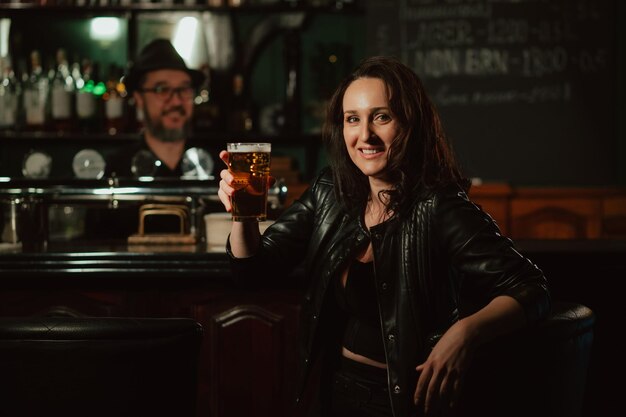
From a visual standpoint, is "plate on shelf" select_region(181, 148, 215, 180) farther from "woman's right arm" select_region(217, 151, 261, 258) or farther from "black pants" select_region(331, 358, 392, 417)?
"black pants" select_region(331, 358, 392, 417)

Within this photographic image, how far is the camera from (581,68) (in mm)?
4898

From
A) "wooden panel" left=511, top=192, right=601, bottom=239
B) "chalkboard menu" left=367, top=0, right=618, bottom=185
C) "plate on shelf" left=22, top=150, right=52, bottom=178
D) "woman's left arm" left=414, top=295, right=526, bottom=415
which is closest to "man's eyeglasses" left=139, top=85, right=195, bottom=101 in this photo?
"plate on shelf" left=22, top=150, right=52, bottom=178

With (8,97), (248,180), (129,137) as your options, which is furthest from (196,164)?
(248,180)

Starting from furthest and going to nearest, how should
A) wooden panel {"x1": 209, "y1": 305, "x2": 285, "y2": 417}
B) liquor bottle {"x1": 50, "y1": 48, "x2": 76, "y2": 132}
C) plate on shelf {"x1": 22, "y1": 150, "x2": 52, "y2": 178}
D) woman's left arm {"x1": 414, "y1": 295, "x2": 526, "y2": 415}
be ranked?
liquor bottle {"x1": 50, "y1": 48, "x2": 76, "y2": 132} → plate on shelf {"x1": 22, "y1": 150, "x2": 52, "y2": 178} → wooden panel {"x1": 209, "y1": 305, "x2": 285, "y2": 417} → woman's left arm {"x1": 414, "y1": 295, "x2": 526, "y2": 415}

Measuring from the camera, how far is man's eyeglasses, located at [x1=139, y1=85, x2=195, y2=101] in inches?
181

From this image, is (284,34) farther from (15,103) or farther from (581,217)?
(581,217)

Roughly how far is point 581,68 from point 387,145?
11.8 feet

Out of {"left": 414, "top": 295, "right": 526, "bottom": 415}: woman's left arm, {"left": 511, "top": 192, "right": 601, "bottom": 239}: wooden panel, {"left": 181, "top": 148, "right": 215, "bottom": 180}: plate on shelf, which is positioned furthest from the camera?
{"left": 511, "top": 192, "right": 601, "bottom": 239}: wooden panel

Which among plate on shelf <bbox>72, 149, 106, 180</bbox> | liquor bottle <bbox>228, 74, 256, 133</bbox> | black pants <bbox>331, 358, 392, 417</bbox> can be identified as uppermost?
liquor bottle <bbox>228, 74, 256, 133</bbox>

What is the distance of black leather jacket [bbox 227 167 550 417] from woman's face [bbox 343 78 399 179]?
0.38 feet

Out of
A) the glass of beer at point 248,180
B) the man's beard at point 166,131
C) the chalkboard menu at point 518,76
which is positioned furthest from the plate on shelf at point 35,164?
the glass of beer at point 248,180

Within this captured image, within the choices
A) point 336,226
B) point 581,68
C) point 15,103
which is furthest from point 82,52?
point 336,226

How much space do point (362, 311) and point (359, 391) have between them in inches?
6.3

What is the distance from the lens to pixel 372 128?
5.43 feet
